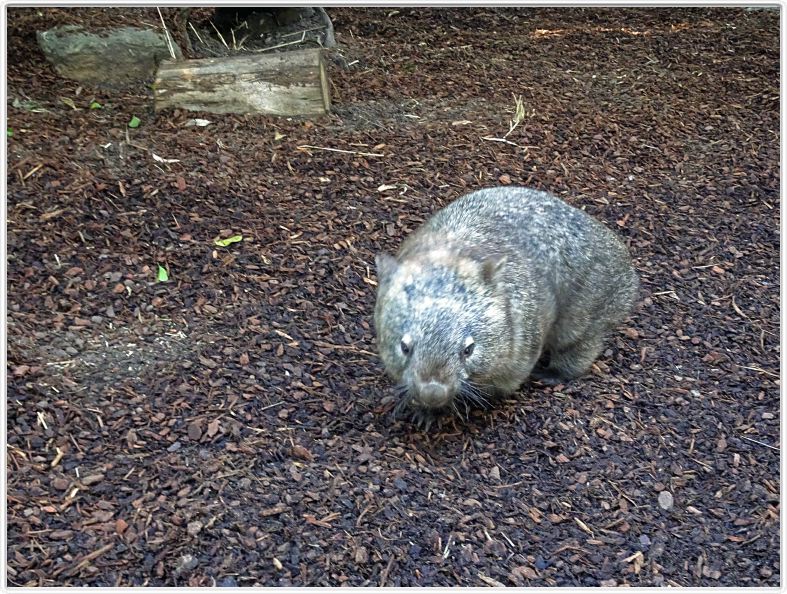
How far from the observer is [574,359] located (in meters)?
4.70

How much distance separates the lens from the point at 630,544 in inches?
141

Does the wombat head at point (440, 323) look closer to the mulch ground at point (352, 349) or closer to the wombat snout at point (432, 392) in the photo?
the wombat snout at point (432, 392)

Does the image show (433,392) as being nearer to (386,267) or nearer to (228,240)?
(386,267)

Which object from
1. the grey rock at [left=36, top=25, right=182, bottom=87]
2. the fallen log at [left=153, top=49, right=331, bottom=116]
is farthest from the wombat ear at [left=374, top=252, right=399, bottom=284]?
the grey rock at [left=36, top=25, right=182, bottom=87]

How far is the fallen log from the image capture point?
6469mm

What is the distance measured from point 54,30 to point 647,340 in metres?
5.37

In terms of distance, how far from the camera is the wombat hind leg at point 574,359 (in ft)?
15.4

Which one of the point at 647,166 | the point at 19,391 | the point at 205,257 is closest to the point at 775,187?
the point at 647,166

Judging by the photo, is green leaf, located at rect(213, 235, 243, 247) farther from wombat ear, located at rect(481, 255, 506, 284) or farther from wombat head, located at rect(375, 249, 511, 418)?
wombat ear, located at rect(481, 255, 506, 284)

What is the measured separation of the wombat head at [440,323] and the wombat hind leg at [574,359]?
0.80m

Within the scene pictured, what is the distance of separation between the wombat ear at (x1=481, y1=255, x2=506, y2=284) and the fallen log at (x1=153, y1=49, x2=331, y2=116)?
3.27m

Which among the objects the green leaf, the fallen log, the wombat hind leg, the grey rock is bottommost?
the wombat hind leg

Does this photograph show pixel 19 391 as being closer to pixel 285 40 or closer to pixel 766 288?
pixel 766 288

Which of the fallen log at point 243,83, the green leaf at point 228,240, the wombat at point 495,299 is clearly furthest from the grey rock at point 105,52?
the wombat at point 495,299
